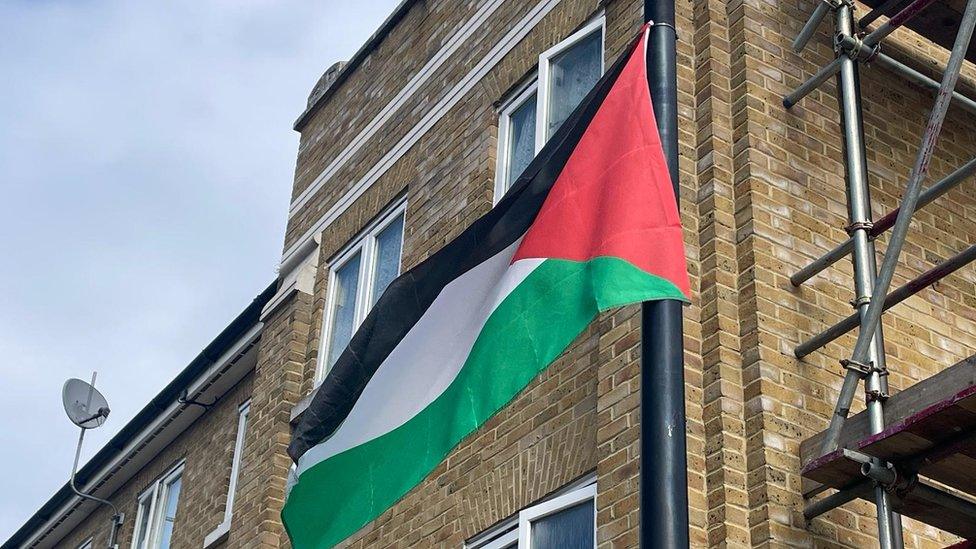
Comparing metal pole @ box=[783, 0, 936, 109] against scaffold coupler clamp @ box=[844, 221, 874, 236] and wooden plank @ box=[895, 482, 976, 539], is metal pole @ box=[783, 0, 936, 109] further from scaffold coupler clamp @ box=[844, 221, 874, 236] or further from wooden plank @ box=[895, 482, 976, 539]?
wooden plank @ box=[895, 482, 976, 539]

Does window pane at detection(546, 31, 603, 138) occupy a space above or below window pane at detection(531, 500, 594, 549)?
above

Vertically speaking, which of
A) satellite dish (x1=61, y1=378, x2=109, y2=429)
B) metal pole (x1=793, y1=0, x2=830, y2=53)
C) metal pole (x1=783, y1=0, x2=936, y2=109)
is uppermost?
satellite dish (x1=61, y1=378, x2=109, y2=429)

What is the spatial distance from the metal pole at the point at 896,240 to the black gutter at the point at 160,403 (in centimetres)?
822

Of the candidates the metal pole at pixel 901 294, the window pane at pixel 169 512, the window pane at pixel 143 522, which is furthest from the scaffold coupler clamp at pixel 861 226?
the window pane at pixel 143 522

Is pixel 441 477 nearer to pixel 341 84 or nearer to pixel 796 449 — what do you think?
pixel 796 449

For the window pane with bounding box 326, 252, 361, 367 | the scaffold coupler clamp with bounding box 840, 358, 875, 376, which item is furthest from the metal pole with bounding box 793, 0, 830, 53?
the window pane with bounding box 326, 252, 361, 367

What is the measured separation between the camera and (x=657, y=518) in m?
4.93

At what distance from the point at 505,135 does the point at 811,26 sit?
3.10 metres

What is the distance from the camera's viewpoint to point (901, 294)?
6.74m

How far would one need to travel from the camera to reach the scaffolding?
235 inches

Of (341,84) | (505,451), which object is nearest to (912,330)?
(505,451)

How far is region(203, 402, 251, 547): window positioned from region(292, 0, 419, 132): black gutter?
3.05m

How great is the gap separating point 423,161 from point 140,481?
6892 mm

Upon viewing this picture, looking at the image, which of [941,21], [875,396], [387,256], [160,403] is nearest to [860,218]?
[875,396]
